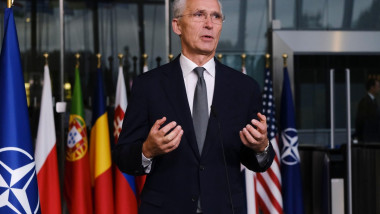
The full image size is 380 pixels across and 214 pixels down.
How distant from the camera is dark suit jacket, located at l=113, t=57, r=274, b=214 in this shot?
2.40 metres

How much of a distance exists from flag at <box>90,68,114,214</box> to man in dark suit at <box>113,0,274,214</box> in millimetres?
2746

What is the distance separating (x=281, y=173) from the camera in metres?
5.47

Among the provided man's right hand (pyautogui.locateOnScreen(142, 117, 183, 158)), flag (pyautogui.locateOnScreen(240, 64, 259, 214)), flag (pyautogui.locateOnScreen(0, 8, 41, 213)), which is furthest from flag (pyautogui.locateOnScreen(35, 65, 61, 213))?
man's right hand (pyautogui.locateOnScreen(142, 117, 183, 158))

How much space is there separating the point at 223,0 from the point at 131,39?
2.90 ft

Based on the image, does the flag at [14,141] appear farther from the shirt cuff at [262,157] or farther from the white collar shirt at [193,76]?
the shirt cuff at [262,157]

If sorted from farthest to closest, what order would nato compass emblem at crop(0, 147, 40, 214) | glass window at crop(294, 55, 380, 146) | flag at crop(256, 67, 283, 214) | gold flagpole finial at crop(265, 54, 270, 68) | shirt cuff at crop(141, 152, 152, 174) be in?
glass window at crop(294, 55, 380, 146), gold flagpole finial at crop(265, 54, 270, 68), flag at crop(256, 67, 283, 214), nato compass emblem at crop(0, 147, 40, 214), shirt cuff at crop(141, 152, 152, 174)

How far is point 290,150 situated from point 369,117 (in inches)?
38.0

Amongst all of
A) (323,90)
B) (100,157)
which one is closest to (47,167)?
(100,157)

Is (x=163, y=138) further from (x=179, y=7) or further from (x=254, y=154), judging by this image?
(x=179, y=7)

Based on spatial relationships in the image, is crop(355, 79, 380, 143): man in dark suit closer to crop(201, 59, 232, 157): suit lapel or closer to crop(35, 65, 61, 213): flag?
crop(35, 65, 61, 213): flag

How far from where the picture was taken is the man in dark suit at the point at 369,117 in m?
5.90

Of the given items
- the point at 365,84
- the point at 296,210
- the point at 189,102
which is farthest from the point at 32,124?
the point at 189,102

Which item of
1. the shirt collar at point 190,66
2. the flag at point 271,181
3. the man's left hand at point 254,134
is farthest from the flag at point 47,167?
the man's left hand at point 254,134

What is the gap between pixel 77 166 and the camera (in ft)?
17.0
